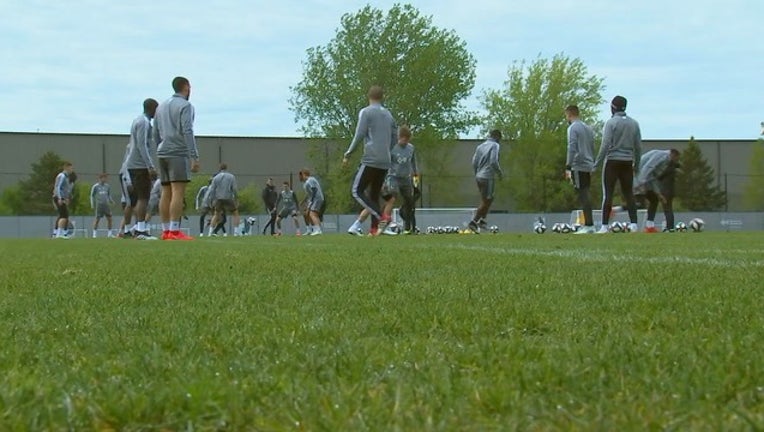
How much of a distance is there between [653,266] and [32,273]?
3.30 meters

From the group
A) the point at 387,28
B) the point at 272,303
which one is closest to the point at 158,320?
the point at 272,303

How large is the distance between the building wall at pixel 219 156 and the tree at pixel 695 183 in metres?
1.03

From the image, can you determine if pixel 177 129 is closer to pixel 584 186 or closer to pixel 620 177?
pixel 584 186

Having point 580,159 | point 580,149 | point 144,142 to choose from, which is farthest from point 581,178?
point 144,142

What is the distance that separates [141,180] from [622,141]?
6.86m

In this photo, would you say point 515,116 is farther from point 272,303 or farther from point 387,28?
point 272,303

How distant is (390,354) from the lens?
2.13m

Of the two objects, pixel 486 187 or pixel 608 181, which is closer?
pixel 608 181

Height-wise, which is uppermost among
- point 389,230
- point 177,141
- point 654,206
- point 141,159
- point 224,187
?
point 177,141

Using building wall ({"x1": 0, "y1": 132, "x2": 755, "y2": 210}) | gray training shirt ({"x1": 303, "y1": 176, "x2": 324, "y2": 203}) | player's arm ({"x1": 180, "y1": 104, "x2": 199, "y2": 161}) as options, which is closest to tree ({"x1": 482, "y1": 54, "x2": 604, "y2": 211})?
building wall ({"x1": 0, "y1": 132, "x2": 755, "y2": 210})

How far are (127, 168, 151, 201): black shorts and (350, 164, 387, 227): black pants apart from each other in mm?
3115

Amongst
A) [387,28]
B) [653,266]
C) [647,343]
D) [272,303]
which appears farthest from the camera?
[387,28]

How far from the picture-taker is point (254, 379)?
72.1 inches

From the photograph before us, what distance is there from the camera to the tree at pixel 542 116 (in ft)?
189
